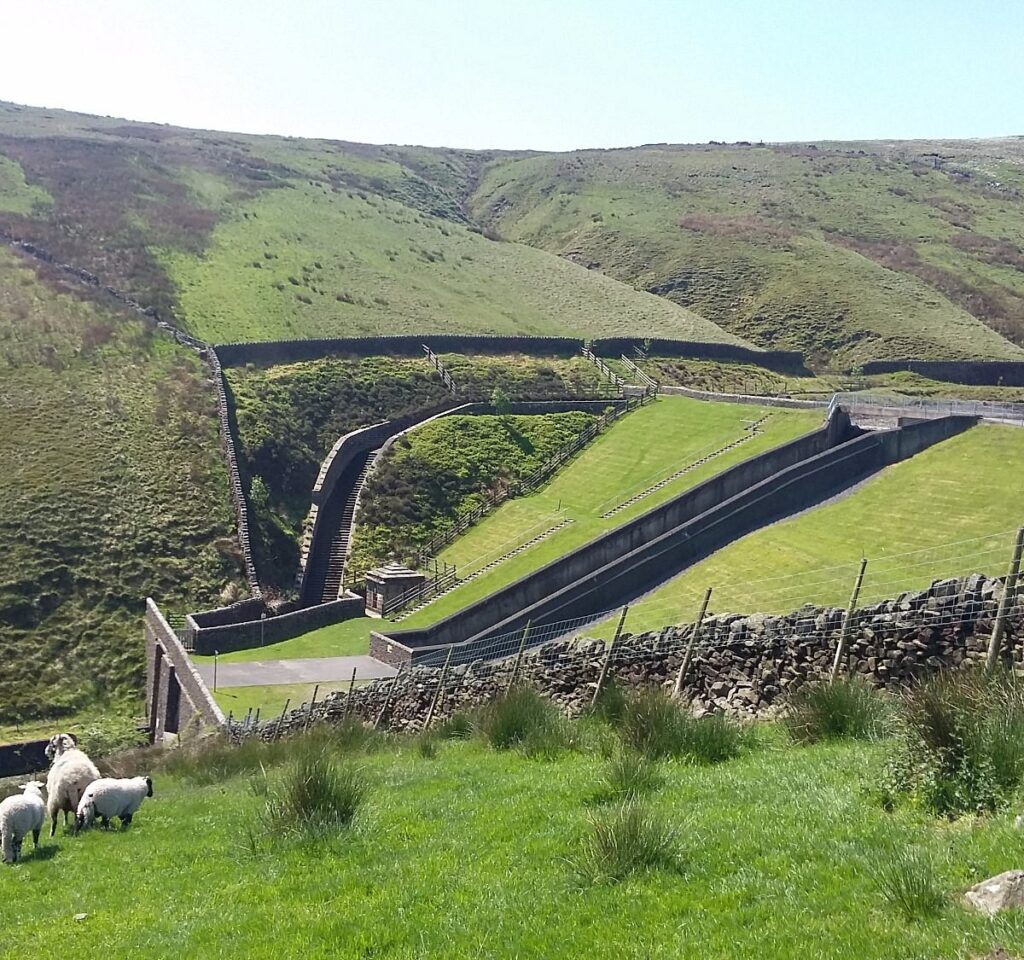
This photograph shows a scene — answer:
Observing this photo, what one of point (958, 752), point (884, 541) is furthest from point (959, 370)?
point (958, 752)

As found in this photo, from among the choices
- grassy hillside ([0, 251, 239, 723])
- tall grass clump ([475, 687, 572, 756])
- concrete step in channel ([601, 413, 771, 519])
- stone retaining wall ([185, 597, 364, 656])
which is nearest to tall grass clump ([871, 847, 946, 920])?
tall grass clump ([475, 687, 572, 756])

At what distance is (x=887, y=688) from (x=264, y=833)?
298 inches

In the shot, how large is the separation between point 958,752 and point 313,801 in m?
5.64

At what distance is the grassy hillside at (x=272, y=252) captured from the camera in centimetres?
6725

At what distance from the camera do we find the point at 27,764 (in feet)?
96.4

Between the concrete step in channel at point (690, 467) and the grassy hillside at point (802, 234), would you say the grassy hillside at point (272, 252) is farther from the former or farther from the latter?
the concrete step in channel at point (690, 467)

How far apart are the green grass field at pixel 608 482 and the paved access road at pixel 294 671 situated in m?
3.34

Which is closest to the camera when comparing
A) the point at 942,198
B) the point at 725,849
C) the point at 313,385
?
the point at 725,849

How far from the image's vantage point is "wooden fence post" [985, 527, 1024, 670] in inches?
447

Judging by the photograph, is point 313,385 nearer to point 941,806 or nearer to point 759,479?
point 759,479

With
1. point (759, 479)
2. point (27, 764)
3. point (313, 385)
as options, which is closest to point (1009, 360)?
point (759, 479)

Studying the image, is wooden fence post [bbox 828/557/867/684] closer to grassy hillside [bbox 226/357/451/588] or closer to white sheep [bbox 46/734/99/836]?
white sheep [bbox 46/734/99/836]

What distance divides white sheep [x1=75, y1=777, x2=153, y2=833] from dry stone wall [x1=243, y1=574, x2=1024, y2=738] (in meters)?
6.30

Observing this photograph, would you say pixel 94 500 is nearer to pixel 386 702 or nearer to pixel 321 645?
pixel 321 645
